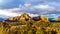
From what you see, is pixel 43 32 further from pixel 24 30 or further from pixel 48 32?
pixel 24 30

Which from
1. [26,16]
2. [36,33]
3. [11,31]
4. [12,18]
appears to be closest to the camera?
[36,33]

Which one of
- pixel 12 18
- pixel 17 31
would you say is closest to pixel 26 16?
pixel 12 18

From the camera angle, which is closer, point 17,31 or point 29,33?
point 29,33

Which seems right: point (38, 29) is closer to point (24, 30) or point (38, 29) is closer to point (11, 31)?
point (24, 30)

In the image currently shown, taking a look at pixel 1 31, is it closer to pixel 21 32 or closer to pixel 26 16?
pixel 21 32

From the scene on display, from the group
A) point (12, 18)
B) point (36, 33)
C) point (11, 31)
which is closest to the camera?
point (36, 33)

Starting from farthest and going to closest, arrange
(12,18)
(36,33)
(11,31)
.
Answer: (12,18)
(11,31)
(36,33)

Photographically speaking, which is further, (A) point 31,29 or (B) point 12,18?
(B) point 12,18

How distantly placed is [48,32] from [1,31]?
52.2ft

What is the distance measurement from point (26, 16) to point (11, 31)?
3512 inches

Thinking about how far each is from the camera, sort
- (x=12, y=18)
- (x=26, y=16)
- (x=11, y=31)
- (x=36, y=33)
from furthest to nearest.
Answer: (x=12, y=18) → (x=26, y=16) → (x=11, y=31) → (x=36, y=33)

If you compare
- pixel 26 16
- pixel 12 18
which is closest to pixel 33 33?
pixel 26 16

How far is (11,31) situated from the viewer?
6100cm

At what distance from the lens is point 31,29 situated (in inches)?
2302
